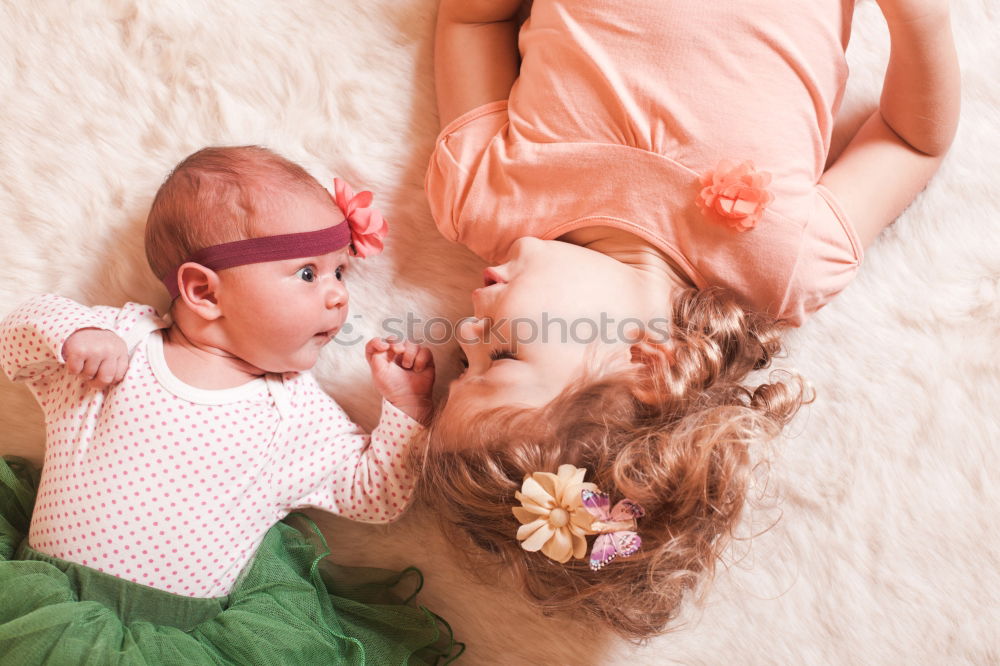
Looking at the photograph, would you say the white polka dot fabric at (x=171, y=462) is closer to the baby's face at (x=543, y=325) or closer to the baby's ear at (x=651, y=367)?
the baby's face at (x=543, y=325)

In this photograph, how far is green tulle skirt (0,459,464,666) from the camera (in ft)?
3.13

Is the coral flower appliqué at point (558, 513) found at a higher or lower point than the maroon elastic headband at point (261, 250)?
lower

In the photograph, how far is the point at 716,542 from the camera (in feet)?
3.22

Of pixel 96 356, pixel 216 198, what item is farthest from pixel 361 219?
pixel 96 356

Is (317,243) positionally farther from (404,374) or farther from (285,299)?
(404,374)

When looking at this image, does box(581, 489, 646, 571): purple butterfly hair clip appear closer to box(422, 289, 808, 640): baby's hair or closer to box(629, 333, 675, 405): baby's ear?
box(422, 289, 808, 640): baby's hair

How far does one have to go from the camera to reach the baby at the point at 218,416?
104 centimetres

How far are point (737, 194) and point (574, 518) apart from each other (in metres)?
0.48

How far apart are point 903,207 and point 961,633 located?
0.66 metres

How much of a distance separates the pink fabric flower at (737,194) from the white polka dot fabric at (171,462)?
0.55m

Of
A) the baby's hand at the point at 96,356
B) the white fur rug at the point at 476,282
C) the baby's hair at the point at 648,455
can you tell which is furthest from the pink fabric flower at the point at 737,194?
the baby's hand at the point at 96,356

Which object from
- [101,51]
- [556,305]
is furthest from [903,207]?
[101,51]

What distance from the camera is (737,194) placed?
3.16 ft

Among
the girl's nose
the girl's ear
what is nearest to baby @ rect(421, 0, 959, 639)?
the girl's nose
